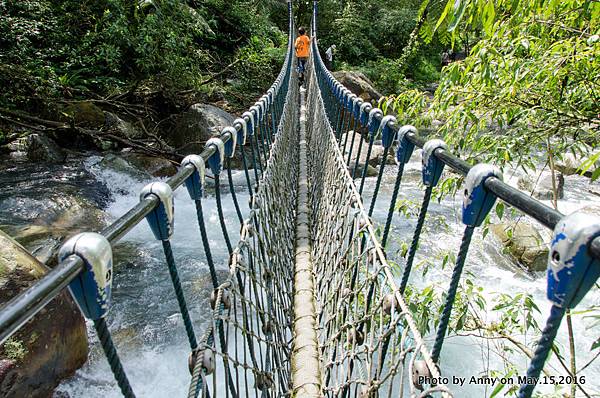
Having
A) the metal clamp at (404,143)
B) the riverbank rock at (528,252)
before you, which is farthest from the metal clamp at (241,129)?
the riverbank rock at (528,252)

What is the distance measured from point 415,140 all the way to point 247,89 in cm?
631

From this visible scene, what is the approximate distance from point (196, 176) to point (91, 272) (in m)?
0.42

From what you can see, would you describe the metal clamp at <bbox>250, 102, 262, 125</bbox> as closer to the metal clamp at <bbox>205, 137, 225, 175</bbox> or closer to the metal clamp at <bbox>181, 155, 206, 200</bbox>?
the metal clamp at <bbox>205, 137, 225, 175</bbox>

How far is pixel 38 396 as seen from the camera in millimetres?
1810

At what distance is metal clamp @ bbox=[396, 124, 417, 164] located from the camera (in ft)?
3.20

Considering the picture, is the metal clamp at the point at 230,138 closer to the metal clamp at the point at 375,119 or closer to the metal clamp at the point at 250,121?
the metal clamp at the point at 250,121

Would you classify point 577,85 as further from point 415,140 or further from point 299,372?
point 299,372

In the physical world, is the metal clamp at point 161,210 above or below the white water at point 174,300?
above

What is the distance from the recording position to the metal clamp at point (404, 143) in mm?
975

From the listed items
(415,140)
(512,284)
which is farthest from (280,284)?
(512,284)

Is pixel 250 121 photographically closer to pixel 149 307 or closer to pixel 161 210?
pixel 161 210

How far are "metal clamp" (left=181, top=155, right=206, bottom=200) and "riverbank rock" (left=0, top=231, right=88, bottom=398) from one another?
4.38 ft

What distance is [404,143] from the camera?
1.00 m

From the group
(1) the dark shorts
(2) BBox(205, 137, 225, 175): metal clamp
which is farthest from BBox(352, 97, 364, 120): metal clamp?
(1) the dark shorts
